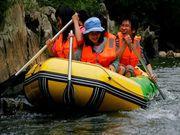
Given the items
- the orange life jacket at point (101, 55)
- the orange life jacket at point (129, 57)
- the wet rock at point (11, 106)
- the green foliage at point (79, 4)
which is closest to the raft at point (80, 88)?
the wet rock at point (11, 106)

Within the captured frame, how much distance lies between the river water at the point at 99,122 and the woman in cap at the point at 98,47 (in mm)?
932

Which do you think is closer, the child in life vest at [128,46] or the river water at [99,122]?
the river water at [99,122]

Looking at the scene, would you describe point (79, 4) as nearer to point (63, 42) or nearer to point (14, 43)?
point (14, 43)

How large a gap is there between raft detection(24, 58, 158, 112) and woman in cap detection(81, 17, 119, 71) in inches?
25.9

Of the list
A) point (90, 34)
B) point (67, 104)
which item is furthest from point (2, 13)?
point (67, 104)

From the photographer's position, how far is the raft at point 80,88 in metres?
8.21

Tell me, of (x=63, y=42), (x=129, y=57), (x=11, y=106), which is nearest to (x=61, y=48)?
(x=63, y=42)

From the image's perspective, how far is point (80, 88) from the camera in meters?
8.20

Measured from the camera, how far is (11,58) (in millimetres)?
10203

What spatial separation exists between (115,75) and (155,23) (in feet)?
79.9

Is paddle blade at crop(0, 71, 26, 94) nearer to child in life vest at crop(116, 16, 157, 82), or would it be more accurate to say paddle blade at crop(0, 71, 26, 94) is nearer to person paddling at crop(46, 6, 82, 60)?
person paddling at crop(46, 6, 82, 60)

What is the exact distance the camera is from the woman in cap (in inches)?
359

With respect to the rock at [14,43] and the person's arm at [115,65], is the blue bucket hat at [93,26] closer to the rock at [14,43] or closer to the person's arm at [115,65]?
the person's arm at [115,65]

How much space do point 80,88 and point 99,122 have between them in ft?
1.77
